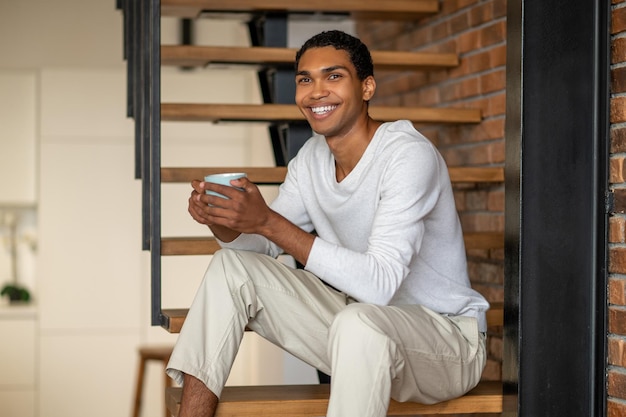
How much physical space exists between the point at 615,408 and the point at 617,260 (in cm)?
36

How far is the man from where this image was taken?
2125 millimetres

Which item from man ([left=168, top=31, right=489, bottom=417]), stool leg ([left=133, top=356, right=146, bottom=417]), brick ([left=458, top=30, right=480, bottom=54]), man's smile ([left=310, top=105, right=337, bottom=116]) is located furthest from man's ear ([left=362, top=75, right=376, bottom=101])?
stool leg ([left=133, top=356, right=146, bottom=417])

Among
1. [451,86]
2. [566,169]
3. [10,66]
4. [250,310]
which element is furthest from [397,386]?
[10,66]

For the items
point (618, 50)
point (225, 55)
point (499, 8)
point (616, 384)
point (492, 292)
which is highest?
point (499, 8)

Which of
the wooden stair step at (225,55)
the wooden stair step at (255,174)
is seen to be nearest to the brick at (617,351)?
the wooden stair step at (255,174)

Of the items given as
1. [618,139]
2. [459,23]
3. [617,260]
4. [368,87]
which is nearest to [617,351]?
[617,260]

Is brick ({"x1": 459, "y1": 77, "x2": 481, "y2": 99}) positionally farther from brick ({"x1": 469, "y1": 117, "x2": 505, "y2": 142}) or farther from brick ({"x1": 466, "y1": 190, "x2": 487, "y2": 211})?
brick ({"x1": 466, "y1": 190, "x2": 487, "y2": 211})

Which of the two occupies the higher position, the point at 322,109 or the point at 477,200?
the point at 322,109

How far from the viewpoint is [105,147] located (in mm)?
5609

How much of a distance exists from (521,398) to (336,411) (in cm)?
55

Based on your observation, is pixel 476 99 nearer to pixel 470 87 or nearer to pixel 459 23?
pixel 470 87

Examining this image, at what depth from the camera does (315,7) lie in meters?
3.48

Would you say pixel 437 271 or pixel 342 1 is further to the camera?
pixel 342 1

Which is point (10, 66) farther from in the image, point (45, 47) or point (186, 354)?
point (186, 354)
